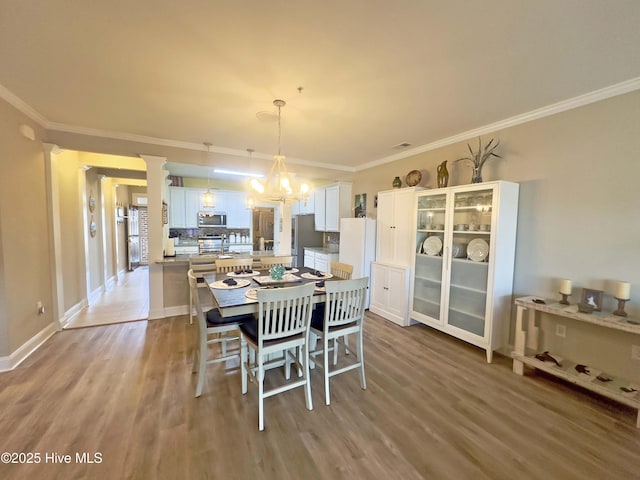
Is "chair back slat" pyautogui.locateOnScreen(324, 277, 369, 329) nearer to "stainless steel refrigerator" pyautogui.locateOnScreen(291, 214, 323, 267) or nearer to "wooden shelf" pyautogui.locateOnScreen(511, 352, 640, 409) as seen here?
"wooden shelf" pyautogui.locateOnScreen(511, 352, 640, 409)

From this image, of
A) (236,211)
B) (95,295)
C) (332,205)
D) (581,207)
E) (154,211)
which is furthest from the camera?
(236,211)

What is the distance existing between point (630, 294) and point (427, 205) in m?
2.07

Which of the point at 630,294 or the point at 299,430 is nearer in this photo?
the point at 299,430

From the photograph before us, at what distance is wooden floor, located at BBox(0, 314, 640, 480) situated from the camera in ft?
5.20

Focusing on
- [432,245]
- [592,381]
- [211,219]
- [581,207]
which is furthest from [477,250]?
[211,219]

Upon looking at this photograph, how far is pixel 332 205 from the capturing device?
18.9 feet

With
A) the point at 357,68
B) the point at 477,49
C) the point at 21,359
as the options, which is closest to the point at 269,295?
the point at 357,68

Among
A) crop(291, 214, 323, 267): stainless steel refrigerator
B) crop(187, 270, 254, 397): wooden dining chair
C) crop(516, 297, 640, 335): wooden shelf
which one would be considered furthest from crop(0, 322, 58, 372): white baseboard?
crop(516, 297, 640, 335): wooden shelf

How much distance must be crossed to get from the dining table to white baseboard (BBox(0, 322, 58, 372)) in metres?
1.91

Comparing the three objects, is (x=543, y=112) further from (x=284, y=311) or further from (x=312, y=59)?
(x=284, y=311)

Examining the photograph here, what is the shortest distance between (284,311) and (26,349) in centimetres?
294

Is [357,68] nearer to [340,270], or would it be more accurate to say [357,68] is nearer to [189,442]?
[340,270]

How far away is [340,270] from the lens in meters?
3.32

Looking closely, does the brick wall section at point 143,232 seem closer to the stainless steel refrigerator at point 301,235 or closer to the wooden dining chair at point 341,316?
the stainless steel refrigerator at point 301,235
